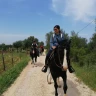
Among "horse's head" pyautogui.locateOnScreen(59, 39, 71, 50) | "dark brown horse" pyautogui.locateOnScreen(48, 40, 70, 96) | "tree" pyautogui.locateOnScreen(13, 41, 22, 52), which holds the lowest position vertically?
"dark brown horse" pyautogui.locateOnScreen(48, 40, 70, 96)

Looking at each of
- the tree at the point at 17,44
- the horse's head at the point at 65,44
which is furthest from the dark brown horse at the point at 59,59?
the tree at the point at 17,44

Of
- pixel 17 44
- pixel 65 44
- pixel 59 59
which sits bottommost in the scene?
pixel 59 59

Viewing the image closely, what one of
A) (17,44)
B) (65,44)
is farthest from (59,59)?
(17,44)

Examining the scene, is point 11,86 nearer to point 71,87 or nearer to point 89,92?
point 71,87

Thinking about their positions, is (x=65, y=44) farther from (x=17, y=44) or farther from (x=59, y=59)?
(x=17, y=44)

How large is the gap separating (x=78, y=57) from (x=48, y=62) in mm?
32611

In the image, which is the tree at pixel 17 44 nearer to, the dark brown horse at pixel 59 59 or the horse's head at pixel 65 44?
the dark brown horse at pixel 59 59

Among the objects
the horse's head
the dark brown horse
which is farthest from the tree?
the horse's head

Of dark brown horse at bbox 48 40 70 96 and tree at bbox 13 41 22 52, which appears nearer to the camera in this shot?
dark brown horse at bbox 48 40 70 96

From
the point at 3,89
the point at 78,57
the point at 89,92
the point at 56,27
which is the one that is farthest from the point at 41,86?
the point at 78,57

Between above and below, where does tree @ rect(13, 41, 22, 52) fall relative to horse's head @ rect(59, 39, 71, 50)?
above

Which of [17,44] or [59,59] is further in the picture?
[17,44]

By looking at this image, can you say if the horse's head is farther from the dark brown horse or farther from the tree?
the tree

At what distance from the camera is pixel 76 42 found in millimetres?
40656
